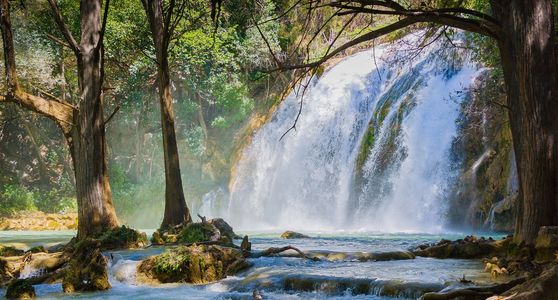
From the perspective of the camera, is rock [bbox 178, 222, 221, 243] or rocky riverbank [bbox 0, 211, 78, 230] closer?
rock [bbox 178, 222, 221, 243]

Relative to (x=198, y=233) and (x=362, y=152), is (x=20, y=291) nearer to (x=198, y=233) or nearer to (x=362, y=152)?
(x=198, y=233)

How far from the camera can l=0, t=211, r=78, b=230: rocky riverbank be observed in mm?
26766

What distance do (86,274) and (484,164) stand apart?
41.0 feet

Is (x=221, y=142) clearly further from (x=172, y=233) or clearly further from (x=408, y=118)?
(x=172, y=233)

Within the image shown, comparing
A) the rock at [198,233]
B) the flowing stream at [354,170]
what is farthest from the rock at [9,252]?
the rock at [198,233]

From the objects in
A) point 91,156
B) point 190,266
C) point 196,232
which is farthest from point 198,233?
point 190,266

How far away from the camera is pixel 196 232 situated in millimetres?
13055

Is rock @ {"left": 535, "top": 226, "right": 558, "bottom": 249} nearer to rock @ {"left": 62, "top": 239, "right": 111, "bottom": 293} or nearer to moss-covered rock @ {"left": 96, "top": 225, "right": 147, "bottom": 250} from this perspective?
rock @ {"left": 62, "top": 239, "right": 111, "bottom": 293}

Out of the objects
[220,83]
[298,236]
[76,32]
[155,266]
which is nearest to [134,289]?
[155,266]

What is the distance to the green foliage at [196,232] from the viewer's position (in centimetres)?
1291

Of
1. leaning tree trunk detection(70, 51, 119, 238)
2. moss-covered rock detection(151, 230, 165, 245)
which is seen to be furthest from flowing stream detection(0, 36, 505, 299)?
leaning tree trunk detection(70, 51, 119, 238)

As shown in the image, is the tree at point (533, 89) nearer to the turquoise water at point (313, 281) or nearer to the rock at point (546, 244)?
the rock at point (546, 244)

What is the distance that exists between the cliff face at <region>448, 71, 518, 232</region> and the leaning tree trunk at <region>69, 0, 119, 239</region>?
31.1 ft

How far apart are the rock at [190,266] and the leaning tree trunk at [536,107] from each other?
3971 millimetres
